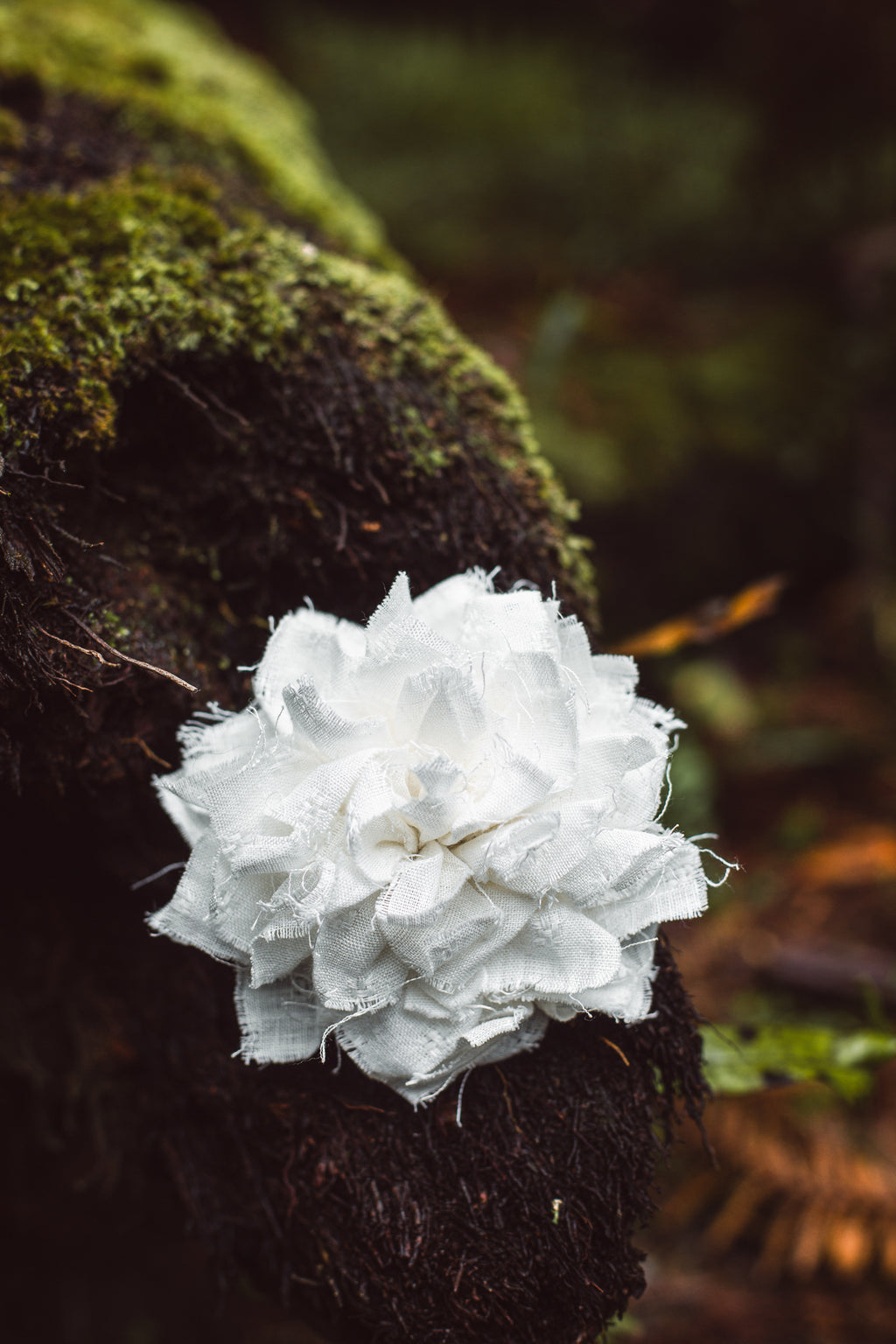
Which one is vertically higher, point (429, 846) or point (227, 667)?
point (227, 667)

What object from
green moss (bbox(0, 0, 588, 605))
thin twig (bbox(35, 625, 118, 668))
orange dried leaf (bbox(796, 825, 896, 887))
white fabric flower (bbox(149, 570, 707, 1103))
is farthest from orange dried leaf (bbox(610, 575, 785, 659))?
orange dried leaf (bbox(796, 825, 896, 887))

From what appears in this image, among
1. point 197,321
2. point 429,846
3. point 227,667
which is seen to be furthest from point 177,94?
point 429,846

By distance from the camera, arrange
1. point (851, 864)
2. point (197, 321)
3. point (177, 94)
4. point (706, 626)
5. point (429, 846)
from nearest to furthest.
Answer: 1. point (429, 846)
2. point (197, 321)
3. point (706, 626)
4. point (177, 94)
5. point (851, 864)

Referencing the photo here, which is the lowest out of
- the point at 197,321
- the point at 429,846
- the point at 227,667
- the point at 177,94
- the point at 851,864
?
the point at 429,846

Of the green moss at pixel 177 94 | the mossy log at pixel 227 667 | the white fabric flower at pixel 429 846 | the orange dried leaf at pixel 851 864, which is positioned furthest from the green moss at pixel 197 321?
the orange dried leaf at pixel 851 864

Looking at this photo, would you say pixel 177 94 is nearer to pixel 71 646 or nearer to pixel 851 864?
pixel 71 646

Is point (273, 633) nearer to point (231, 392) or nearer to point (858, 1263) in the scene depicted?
point (231, 392)

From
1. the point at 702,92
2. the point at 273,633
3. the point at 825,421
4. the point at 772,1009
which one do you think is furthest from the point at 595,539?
the point at 702,92

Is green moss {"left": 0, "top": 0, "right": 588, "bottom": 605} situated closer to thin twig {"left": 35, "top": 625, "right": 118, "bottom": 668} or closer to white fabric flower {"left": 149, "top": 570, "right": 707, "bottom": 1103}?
thin twig {"left": 35, "top": 625, "right": 118, "bottom": 668}
